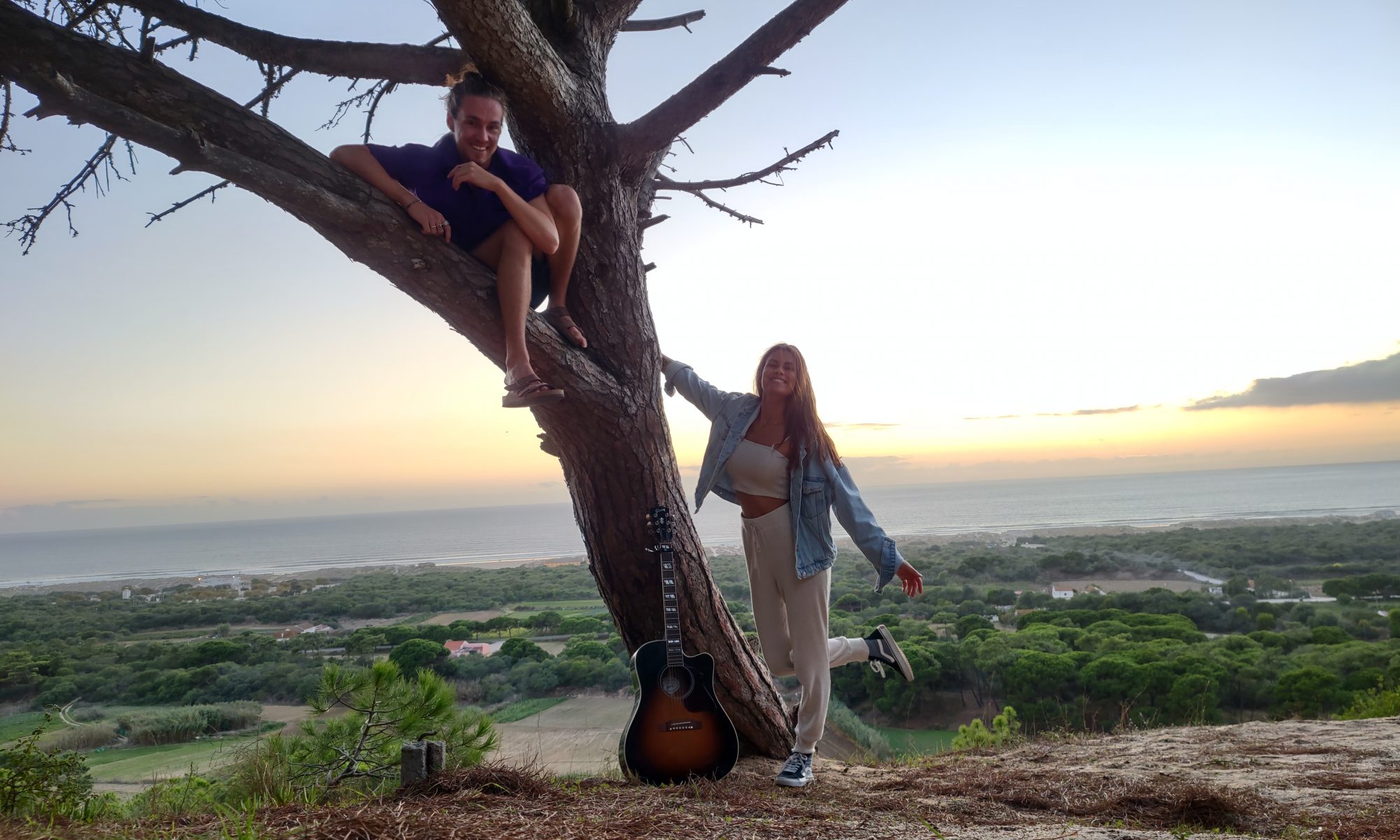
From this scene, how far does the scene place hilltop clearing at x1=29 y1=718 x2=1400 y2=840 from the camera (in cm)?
207

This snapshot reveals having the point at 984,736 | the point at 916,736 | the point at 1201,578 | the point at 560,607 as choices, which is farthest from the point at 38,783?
the point at 1201,578

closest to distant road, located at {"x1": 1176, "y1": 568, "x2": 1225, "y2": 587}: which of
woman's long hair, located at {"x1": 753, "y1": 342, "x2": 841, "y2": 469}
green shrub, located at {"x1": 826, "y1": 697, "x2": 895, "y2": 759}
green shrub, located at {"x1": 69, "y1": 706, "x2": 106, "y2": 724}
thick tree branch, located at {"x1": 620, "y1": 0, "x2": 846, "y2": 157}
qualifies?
green shrub, located at {"x1": 826, "y1": 697, "x2": 895, "y2": 759}

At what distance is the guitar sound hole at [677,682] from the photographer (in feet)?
10.5

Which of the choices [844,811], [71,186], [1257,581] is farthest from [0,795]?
[1257,581]

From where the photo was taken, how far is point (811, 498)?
319 centimetres

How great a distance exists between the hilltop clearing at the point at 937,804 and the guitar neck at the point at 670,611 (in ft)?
1.69

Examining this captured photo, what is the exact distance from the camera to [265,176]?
234 cm

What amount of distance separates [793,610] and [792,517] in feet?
1.30

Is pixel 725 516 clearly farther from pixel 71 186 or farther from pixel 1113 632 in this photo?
pixel 71 186

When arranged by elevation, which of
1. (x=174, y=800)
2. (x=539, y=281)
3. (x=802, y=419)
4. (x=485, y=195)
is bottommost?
(x=174, y=800)

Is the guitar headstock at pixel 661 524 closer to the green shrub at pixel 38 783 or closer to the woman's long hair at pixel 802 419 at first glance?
the woman's long hair at pixel 802 419

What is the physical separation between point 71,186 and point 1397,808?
5.81 meters

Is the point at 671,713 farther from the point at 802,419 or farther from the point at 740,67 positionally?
the point at 740,67

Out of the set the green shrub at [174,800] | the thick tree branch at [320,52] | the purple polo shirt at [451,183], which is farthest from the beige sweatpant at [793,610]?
the thick tree branch at [320,52]
